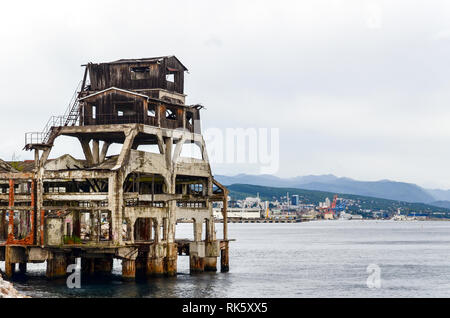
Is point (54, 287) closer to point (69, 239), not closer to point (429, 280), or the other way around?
point (69, 239)

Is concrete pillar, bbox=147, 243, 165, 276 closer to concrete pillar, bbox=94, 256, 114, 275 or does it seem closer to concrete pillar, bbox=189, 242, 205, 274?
concrete pillar, bbox=189, 242, 205, 274

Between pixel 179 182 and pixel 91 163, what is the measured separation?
930 centimetres

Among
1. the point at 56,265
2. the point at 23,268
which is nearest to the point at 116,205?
the point at 56,265

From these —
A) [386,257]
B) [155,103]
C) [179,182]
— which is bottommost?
[386,257]

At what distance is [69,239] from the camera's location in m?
60.8

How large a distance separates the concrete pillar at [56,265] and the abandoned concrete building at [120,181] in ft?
0.27

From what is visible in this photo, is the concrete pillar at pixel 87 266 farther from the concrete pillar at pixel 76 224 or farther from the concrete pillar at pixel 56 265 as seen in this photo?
the concrete pillar at pixel 56 265

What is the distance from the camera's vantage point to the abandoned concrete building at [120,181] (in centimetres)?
6034

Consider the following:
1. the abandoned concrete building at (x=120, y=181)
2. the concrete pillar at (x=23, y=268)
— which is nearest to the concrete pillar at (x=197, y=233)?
the abandoned concrete building at (x=120, y=181)

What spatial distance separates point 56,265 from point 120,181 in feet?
31.1

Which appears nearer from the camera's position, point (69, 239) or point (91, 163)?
point (69, 239)

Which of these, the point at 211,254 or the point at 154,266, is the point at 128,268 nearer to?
the point at 154,266
